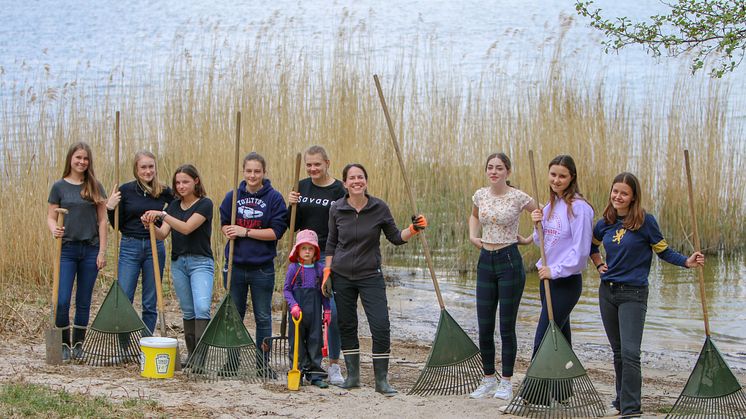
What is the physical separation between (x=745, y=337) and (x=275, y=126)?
5387mm

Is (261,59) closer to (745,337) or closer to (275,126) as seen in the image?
(275,126)

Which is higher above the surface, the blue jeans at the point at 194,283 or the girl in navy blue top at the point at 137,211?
the girl in navy blue top at the point at 137,211

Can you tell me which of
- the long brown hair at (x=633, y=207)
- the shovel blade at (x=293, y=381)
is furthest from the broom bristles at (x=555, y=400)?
the shovel blade at (x=293, y=381)

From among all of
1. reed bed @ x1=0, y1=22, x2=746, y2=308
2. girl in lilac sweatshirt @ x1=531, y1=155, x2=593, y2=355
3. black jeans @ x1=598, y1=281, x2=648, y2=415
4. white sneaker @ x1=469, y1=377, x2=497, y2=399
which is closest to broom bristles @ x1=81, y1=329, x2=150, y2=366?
white sneaker @ x1=469, y1=377, x2=497, y2=399

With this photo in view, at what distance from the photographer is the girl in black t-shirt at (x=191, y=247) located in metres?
6.15

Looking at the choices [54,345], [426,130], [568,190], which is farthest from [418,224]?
[426,130]

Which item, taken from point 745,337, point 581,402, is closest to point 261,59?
point 745,337

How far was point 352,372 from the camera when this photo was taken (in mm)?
5934

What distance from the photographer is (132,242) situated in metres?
6.45

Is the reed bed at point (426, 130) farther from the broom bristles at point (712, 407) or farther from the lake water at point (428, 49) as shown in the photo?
the broom bristles at point (712, 407)

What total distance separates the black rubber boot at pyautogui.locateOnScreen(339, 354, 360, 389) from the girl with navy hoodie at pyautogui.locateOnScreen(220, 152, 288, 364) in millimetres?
644

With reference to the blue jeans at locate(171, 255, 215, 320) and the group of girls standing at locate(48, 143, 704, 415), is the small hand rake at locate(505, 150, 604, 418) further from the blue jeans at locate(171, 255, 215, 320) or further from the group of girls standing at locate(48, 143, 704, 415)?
the blue jeans at locate(171, 255, 215, 320)

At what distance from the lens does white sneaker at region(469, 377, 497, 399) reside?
5777 millimetres

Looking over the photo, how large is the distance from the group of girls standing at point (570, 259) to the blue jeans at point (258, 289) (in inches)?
54.8
